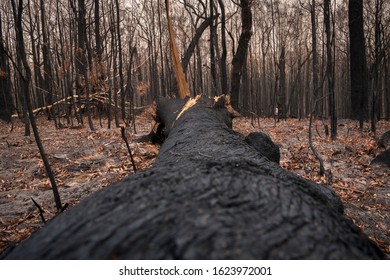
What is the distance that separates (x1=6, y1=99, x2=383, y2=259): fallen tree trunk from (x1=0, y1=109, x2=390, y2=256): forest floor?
1.52 meters

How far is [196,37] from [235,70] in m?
3.70

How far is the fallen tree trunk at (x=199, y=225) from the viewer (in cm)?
68

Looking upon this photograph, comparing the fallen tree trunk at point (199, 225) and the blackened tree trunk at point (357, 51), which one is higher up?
the blackened tree trunk at point (357, 51)

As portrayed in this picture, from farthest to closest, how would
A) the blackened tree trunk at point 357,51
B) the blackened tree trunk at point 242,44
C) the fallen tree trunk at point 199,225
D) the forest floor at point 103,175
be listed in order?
the blackened tree trunk at point 357,51 < the blackened tree trunk at point 242,44 < the forest floor at point 103,175 < the fallen tree trunk at point 199,225

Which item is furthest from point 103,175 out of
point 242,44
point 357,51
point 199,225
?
point 357,51

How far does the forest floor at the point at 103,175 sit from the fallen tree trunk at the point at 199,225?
152 centimetres

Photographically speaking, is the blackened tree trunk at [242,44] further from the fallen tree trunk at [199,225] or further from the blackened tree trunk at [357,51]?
the fallen tree trunk at [199,225]

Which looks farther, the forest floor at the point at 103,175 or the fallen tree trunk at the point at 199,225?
the forest floor at the point at 103,175

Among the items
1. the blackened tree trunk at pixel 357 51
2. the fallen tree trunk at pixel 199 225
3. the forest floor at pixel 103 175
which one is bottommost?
the forest floor at pixel 103 175

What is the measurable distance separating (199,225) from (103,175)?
135 inches

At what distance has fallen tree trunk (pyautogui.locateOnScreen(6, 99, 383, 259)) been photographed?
2.22 feet

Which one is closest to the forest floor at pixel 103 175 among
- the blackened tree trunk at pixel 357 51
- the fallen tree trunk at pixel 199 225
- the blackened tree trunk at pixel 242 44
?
the fallen tree trunk at pixel 199 225

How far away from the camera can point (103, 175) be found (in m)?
3.89

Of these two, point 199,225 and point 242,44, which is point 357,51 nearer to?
point 242,44
